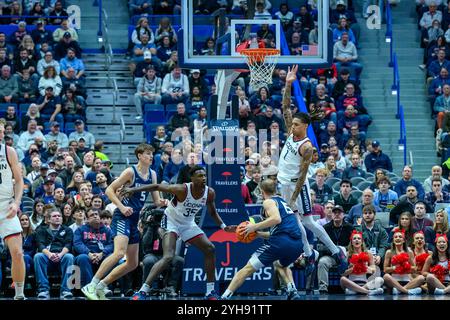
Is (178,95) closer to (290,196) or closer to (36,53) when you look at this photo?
(36,53)

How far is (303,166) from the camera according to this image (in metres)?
17.6

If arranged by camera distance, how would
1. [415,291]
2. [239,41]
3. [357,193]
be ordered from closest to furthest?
[415,291] < [239,41] < [357,193]

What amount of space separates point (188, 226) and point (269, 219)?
1254 millimetres

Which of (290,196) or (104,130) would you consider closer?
(290,196)

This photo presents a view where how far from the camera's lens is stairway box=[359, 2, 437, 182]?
90.8ft

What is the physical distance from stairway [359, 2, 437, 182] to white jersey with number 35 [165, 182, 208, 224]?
10.6 meters

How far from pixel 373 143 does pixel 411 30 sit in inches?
253

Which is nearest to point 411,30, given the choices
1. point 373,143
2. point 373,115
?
point 373,115

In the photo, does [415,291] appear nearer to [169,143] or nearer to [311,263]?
[311,263]

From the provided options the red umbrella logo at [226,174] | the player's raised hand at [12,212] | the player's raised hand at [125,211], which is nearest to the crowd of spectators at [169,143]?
the red umbrella logo at [226,174]

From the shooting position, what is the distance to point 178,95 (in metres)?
27.1

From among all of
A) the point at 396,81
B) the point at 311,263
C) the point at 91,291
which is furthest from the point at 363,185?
the point at 91,291

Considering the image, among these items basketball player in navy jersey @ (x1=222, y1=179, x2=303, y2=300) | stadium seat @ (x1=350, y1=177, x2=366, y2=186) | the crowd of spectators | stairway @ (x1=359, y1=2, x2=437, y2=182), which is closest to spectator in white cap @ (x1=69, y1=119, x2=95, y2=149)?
the crowd of spectators
